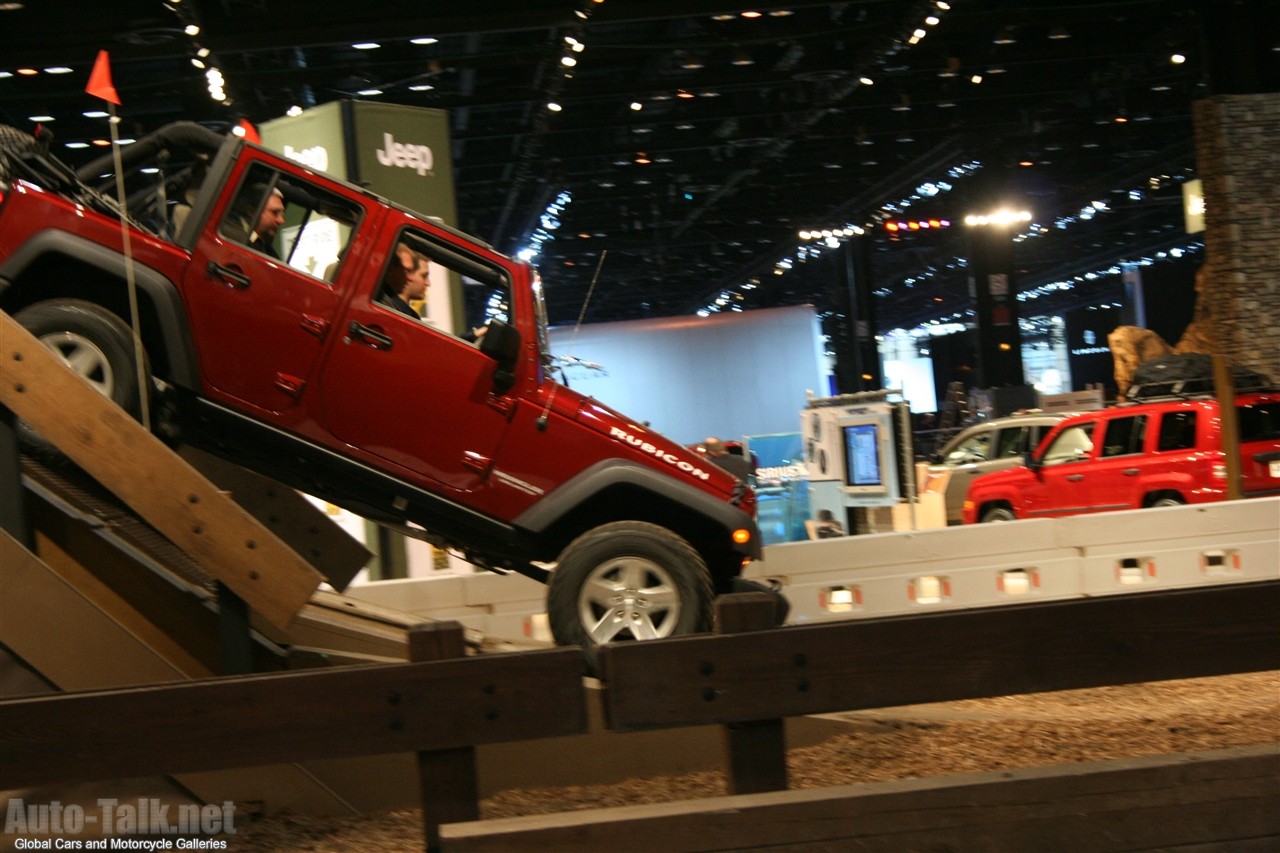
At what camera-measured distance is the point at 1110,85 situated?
2394 centimetres

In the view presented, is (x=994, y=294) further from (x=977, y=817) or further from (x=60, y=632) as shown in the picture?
(x=977, y=817)

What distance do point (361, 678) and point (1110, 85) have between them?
23.6 metres

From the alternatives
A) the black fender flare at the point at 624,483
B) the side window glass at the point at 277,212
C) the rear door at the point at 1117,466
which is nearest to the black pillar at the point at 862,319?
the rear door at the point at 1117,466

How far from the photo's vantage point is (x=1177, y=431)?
13.8 metres

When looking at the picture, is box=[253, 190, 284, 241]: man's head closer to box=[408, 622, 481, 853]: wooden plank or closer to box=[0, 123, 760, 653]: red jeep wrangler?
box=[0, 123, 760, 653]: red jeep wrangler

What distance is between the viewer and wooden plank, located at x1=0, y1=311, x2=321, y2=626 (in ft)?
15.2

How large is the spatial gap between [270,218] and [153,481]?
7.12 feet

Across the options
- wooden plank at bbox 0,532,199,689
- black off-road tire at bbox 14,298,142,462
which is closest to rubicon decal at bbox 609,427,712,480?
black off-road tire at bbox 14,298,142,462

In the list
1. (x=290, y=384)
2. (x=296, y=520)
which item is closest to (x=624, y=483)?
(x=290, y=384)

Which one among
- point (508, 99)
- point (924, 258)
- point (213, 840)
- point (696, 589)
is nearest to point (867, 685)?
point (213, 840)

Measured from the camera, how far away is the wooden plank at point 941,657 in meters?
3.56

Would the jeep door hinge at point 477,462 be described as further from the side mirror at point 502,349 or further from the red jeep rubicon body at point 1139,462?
the red jeep rubicon body at point 1139,462

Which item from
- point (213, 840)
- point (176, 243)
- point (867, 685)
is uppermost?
point (176, 243)

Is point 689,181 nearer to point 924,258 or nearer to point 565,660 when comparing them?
point 924,258
